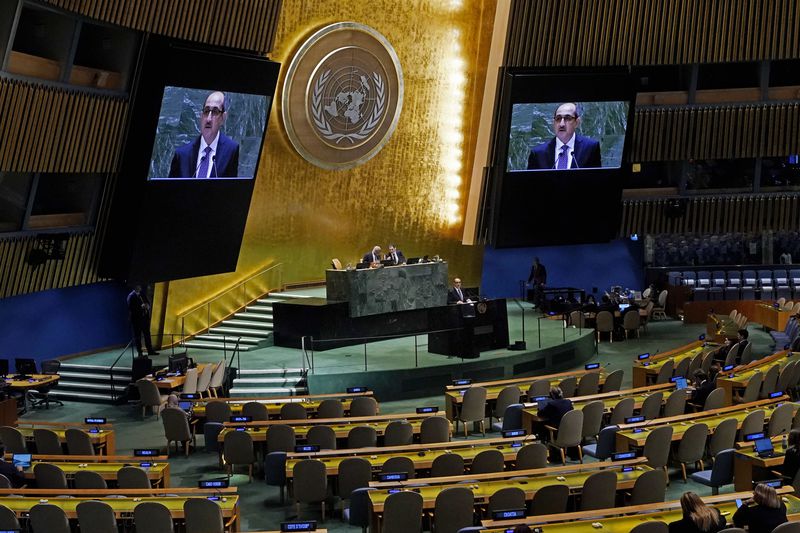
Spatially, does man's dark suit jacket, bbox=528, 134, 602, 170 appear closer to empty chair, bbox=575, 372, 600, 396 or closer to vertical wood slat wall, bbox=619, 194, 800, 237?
vertical wood slat wall, bbox=619, 194, 800, 237

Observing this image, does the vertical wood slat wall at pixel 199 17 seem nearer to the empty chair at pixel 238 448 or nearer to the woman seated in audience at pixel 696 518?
the empty chair at pixel 238 448

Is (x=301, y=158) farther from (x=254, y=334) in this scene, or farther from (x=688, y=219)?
(x=688, y=219)

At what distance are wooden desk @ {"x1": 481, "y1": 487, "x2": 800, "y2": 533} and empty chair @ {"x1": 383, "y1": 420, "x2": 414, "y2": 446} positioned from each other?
12.7 feet

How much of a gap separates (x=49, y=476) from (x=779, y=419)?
26.6ft

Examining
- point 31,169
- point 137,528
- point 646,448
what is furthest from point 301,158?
point 137,528

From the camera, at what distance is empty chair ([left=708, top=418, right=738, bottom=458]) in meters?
11.9

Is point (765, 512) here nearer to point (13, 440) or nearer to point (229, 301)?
point (13, 440)

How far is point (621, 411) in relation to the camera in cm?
1355

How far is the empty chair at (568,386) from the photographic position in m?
15.3

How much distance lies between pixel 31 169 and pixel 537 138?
10.7 metres

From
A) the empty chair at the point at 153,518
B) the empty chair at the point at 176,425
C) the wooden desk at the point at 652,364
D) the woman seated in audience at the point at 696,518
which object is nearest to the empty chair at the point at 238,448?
the empty chair at the point at 176,425

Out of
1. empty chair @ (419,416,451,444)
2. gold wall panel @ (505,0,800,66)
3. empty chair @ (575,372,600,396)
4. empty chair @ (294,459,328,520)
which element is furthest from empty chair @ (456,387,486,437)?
gold wall panel @ (505,0,800,66)

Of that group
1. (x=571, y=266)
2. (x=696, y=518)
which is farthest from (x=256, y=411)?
(x=571, y=266)

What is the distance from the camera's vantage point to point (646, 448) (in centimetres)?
1152
